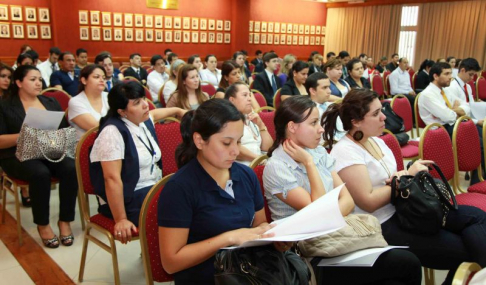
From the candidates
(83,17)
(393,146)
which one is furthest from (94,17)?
(393,146)

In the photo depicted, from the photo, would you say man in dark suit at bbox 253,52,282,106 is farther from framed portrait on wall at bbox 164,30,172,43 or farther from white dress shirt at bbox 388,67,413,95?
framed portrait on wall at bbox 164,30,172,43

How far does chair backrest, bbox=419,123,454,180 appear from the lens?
2900mm

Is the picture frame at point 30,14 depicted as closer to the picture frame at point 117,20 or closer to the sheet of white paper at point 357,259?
the picture frame at point 117,20

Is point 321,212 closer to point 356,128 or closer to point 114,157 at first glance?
point 356,128

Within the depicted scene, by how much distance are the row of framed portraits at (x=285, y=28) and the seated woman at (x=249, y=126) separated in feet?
41.1

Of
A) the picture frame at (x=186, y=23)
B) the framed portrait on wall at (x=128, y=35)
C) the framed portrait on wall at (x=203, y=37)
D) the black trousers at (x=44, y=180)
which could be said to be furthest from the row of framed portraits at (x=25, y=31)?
the black trousers at (x=44, y=180)

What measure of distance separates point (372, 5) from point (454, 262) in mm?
16202

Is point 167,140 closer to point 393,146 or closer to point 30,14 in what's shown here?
point 393,146

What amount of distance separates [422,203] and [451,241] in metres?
0.29

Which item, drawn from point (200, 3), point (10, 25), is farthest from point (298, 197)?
point (200, 3)

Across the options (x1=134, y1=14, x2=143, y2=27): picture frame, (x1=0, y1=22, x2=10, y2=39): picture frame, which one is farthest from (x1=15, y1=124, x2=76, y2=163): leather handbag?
(x1=134, y1=14, x2=143, y2=27): picture frame

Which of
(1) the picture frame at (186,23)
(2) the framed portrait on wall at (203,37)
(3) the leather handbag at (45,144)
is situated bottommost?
(3) the leather handbag at (45,144)

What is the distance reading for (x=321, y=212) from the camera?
1435 mm

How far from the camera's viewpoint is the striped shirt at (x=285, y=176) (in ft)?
6.44
